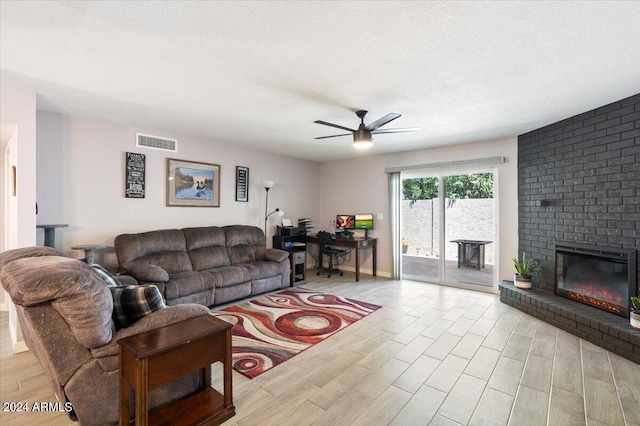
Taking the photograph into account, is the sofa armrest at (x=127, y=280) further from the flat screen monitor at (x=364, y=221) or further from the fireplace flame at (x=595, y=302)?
the fireplace flame at (x=595, y=302)

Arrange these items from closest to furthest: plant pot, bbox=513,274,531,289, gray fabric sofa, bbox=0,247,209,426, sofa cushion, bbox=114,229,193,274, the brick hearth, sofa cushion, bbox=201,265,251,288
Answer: gray fabric sofa, bbox=0,247,209,426 → the brick hearth → sofa cushion, bbox=114,229,193,274 → sofa cushion, bbox=201,265,251,288 → plant pot, bbox=513,274,531,289

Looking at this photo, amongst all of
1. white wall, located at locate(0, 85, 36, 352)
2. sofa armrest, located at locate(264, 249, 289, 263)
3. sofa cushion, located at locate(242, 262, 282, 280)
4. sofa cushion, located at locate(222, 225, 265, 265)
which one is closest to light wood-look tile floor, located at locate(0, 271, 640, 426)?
white wall, located at locate(0, 85, 36, 352)

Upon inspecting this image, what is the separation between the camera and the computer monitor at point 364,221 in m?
5.99

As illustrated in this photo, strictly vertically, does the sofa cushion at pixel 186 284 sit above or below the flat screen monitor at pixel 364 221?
below

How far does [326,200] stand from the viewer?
6812 mm

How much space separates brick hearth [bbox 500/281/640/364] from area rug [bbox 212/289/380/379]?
1.90m

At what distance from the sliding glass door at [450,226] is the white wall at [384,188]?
239mm

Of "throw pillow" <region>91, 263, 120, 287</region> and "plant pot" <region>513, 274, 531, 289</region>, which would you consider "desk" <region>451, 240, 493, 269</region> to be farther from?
"throw pillow" <region>91, 263, 120, 287</region>

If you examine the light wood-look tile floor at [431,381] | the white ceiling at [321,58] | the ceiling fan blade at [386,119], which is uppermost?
the white ceiling at [321,58]

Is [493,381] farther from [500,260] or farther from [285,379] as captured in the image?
[500,260]

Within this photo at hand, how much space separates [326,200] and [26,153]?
5009 millimetres

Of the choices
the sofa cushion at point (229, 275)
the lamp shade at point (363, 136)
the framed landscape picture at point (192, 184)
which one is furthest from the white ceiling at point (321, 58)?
the sofa cushion at point (229, 275)

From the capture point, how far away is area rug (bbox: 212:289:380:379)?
2654mm

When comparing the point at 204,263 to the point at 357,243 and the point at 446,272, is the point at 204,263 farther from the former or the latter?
the point at 446,272
